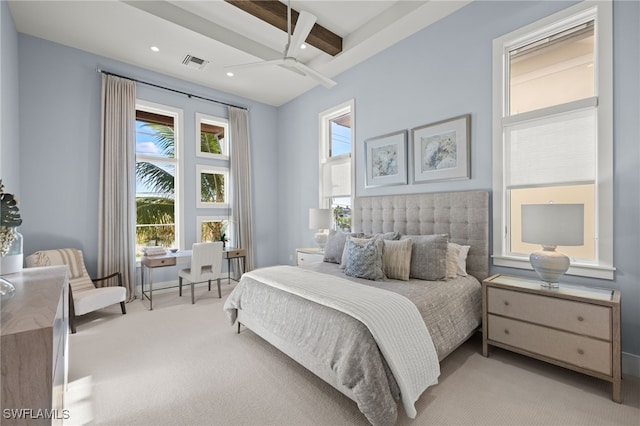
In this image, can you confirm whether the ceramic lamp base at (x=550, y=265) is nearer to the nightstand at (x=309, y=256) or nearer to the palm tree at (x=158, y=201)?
the nightstand at (x=309, y=256)

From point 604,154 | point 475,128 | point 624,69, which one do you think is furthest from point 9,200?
point 624,69

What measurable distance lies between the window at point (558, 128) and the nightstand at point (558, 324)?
0.47 meters

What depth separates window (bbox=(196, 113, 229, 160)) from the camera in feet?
16.7

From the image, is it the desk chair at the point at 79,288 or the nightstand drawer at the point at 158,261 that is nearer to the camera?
the desk chair at the point at 79,288

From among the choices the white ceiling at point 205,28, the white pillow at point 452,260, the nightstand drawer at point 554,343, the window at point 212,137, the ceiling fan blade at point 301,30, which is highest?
the white ceiling at point 205,28

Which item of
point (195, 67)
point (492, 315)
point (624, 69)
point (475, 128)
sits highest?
point (195, 67)

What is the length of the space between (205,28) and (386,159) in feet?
9.50

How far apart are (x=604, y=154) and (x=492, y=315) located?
1.62 meters

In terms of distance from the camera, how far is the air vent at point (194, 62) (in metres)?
4.11

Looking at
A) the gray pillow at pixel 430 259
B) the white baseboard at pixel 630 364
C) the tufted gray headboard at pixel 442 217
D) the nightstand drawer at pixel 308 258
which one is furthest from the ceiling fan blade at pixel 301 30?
the white baseboard at pixel 630 364

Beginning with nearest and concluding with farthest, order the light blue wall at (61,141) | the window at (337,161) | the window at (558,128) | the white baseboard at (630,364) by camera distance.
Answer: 1. the white baseboard at (630,364)
2. the window at (558,128)
3. the light blue wall at (61,141)
4. the window at (337,161)

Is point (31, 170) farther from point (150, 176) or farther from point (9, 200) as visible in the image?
point (9, 200)

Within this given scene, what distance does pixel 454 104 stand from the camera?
3.25 meters

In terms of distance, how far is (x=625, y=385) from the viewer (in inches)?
81.7
